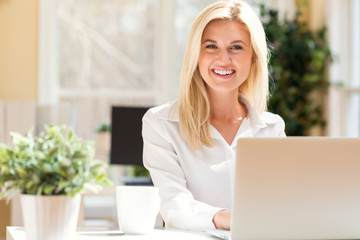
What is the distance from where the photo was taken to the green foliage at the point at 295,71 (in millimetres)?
5516

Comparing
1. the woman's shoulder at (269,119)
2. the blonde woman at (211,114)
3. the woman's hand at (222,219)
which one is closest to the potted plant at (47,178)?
the woman's hand at (222,219)

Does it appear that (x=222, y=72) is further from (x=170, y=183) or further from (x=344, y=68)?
(x=344, y=68)

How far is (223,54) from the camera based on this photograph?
2.13m

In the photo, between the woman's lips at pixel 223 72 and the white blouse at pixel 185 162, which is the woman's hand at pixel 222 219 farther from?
the woman's lips at pixel 223 72

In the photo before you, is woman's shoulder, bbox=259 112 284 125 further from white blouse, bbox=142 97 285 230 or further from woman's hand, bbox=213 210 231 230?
woman's hand, bbox=213 210 231 230

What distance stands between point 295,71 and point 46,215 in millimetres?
4605

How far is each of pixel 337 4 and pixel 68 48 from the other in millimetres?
2276

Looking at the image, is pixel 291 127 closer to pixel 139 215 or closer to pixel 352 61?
pixel 352 61

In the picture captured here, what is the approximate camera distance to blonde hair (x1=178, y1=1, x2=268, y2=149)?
2.08 metres

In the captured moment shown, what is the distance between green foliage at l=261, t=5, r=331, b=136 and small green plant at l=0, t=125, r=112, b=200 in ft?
14.1

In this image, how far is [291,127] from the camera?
5.51 m

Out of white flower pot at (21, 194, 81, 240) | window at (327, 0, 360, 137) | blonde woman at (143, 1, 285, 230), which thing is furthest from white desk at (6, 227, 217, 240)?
window at (327, 0, 360, 137)

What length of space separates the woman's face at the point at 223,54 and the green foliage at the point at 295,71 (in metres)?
3.36

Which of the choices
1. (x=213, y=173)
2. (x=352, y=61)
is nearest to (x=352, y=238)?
(x=213, y=173)
